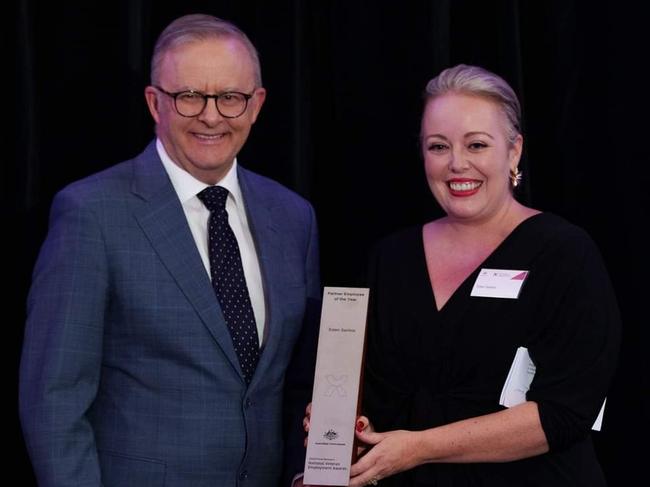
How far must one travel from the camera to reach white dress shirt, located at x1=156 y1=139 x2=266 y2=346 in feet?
7.34

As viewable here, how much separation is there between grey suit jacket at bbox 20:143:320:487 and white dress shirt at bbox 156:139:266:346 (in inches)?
1.7

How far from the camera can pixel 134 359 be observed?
82.4 inches

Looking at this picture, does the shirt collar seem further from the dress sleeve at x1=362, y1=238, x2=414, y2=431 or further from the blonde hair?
the blonde hair

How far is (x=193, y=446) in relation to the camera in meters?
2.12

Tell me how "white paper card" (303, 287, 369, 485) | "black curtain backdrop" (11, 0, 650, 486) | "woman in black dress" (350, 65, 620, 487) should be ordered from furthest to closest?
"black curtain backdrop" (11, 0, 650, 486), "woman in black dress" (350, 65, 620, 487), "white paper card" (303, 287, 369, 485)

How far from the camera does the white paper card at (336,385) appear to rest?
6.42ft

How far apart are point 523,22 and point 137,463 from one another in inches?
67.0

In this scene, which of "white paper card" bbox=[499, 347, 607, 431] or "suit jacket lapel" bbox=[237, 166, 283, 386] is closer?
A: "white paper card" bbox=[499, 347, 607, 431]

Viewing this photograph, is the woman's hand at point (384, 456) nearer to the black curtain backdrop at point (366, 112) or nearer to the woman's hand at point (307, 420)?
the woman's hand at point (307, 420)

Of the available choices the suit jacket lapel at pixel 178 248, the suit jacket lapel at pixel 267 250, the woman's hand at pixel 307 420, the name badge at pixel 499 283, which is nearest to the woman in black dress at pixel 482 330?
the name badge at pixel 499 283

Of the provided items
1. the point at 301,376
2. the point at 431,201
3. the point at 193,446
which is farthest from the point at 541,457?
the point at 431,201

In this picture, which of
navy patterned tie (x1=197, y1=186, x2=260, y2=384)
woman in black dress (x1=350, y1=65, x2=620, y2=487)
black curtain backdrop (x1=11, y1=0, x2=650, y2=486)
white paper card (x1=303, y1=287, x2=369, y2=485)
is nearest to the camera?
white paper card (x1=303, y1=287, x2=369, y2=485)

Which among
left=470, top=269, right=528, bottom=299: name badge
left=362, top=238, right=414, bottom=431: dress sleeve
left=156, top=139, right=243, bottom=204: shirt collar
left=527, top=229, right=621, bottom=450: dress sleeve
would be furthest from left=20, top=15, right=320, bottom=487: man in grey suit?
left=527, top=229, right=621, bottom=450: dress sleeve

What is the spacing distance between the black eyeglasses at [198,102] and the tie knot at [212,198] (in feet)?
0.60
